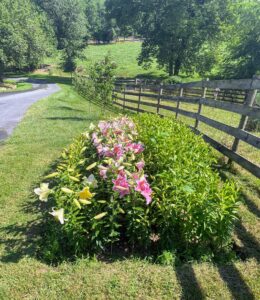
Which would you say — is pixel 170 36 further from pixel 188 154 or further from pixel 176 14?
pixel 188 154

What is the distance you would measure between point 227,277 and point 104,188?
1.61 meters

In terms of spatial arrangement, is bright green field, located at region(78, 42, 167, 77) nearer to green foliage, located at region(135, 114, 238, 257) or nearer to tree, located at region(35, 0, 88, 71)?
tree, located at region(35, 0, 88, 71)

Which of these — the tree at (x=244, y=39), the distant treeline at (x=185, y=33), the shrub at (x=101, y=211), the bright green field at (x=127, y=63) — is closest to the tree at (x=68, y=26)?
the bright green field at (x=127, y=63)

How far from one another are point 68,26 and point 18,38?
1867 cm

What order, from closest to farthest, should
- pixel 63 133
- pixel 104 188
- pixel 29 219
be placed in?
pixel 104 188 < pixel 29 219 < pixel 63 133

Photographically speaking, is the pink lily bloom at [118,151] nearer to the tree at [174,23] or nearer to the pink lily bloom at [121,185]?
the pink lily bloom at [121,185]

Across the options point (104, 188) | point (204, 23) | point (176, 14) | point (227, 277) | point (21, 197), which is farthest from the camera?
point (204, 23)

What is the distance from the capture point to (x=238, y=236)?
11.1 feet

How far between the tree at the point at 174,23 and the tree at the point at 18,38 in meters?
13.5

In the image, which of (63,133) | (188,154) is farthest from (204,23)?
(188,154)

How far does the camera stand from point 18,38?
34.8 m

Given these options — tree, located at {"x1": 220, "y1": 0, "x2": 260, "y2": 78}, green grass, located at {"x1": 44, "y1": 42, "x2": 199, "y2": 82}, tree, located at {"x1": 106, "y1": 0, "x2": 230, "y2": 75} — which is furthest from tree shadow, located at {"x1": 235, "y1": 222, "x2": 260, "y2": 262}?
green grass, located at {"x1": 44, "y1": 42, "x2": 199, "y2": 82}

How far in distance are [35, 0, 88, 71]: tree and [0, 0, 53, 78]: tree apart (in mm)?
3746

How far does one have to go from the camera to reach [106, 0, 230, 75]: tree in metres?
27.0
